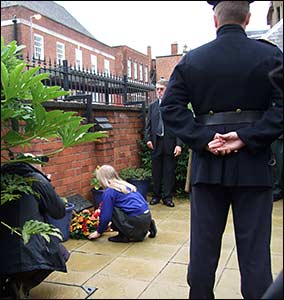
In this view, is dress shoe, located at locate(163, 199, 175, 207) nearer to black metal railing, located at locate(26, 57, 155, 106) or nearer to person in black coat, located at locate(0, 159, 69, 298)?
black metal railing, located at locate(26, 57, 155, 106)

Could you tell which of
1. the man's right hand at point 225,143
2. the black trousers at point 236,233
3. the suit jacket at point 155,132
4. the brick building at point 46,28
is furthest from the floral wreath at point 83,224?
the man's right hand at point 225,143

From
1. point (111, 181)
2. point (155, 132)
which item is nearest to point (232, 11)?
point (111, 181)

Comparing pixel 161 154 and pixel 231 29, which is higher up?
pixel 231 29

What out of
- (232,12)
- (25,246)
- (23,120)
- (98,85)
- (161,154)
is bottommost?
(25,246)

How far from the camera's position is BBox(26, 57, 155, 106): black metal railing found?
14.0ft

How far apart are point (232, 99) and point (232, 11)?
34cm

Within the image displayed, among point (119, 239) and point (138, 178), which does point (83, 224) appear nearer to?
point (119, 239)

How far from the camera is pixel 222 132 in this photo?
1.52 m

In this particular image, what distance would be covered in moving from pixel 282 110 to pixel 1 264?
5.30 feet

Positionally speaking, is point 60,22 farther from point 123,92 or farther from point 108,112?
point 123,92

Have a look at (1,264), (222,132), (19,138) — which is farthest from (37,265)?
(222,132)

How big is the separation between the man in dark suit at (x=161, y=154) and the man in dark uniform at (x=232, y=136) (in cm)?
298

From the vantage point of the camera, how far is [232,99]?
57.9 inches

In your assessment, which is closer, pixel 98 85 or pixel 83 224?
pixel 83 224
